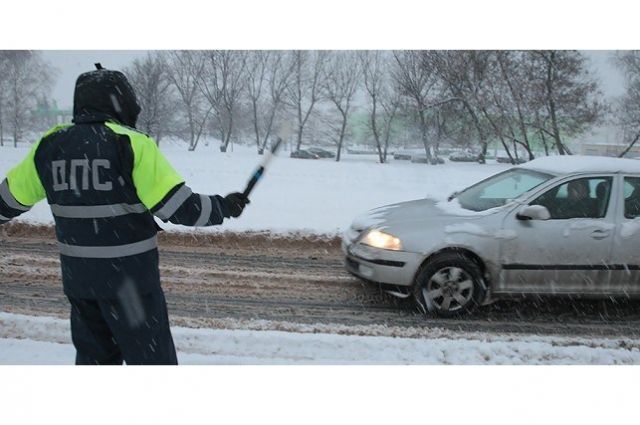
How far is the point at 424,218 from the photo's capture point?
13.9ft

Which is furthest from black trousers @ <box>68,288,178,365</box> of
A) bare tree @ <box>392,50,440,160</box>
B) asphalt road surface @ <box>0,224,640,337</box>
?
bare tree @ <box>392,50,440,160</box>

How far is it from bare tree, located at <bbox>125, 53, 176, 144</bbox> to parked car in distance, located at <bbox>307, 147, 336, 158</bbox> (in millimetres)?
1406

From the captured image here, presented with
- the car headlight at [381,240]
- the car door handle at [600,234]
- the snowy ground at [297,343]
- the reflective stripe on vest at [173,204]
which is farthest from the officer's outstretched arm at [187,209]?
the car door handle at [600,234]

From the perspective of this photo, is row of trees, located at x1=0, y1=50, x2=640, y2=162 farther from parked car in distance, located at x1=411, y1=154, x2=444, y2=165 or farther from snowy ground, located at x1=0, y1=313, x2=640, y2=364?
snowy ground, located at x1=0, y1=313, x2=640, y2=364

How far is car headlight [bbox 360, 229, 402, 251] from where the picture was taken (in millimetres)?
4066

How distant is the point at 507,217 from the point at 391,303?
1.26 metres

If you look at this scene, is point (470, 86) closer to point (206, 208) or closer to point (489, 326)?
point (489, 326)

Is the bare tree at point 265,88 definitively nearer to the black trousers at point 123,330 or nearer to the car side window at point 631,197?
the black trousers at point 123,330

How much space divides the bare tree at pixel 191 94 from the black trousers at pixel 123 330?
111 inches

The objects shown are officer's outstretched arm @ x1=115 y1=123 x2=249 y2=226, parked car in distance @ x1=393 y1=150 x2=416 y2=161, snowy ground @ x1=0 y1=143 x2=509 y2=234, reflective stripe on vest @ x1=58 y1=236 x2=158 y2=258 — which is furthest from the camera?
parked car in distance @ x1=393 y1=150 x2=416 y2=161

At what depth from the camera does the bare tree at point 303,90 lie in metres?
4.48

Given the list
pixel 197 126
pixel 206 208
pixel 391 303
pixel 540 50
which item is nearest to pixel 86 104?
pixel 206 208

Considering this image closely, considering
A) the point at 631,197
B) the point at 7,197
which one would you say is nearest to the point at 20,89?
the point at 7,197

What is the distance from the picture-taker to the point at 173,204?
Answer: 1.99 m
